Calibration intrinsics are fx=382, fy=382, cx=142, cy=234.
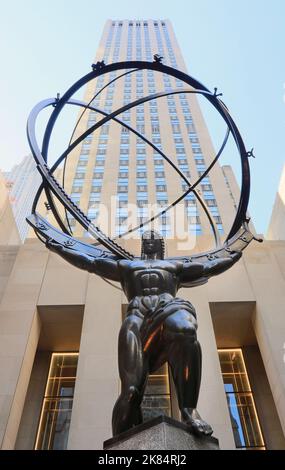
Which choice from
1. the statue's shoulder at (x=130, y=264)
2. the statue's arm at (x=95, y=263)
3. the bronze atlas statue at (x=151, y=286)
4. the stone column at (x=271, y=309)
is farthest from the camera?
the stone column at (x=271, y=309)

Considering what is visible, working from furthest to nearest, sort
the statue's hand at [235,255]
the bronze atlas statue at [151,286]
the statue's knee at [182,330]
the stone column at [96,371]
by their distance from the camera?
1. the stone column at [96,371]
2. the statue's hand at [235,255]
3. the statue's knee at [182,330]
4. the bronze atlas statue at [151,286]

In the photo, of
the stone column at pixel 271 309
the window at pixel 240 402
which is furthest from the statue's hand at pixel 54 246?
the window at pixel 240 402

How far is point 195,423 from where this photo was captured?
308 centimetres

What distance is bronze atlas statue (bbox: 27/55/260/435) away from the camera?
3428mm

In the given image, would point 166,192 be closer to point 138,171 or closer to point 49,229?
point 138,171

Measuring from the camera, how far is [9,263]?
1084 centimetres

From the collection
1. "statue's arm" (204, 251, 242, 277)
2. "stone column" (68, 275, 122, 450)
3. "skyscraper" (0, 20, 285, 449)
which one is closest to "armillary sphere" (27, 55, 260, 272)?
"statue's arm" (204, 251, 242, 277)

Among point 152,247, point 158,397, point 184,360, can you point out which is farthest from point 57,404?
point 184,360

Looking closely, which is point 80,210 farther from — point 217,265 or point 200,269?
point 217,265

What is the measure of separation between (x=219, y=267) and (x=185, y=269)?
0.47 metres

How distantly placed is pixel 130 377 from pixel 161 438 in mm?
725

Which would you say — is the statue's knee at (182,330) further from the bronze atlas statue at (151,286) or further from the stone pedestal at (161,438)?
the stone pedestal at (161,438)

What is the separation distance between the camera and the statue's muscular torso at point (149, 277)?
4402 mm
